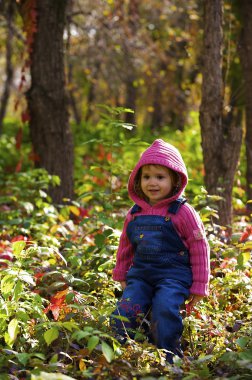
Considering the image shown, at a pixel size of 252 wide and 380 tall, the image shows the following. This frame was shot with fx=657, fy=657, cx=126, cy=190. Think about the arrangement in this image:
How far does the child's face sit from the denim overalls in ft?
0.33

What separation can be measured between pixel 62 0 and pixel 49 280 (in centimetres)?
400

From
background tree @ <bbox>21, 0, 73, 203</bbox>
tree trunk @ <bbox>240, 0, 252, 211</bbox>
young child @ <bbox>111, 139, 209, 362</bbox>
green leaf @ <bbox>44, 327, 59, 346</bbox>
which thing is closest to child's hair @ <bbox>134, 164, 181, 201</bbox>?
young child @ <bbox>111, 139, 209, 362</bbox>

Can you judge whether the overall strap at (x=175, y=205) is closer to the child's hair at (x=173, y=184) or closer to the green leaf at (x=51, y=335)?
the child's hair at (x=173, y=184)

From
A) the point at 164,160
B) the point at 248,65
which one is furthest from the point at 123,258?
the point at 248,65

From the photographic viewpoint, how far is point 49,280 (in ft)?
16.3

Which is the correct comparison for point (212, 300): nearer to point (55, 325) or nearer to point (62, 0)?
point (55, 325)

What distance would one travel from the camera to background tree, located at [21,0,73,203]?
7723 mm

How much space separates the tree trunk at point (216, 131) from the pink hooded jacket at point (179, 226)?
2297 mm

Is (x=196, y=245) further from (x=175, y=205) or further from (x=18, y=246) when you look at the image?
(x=18, y=246)

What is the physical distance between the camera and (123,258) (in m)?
4.40

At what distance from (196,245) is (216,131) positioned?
269 cm

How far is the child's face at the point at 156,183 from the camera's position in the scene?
4223 millimetres

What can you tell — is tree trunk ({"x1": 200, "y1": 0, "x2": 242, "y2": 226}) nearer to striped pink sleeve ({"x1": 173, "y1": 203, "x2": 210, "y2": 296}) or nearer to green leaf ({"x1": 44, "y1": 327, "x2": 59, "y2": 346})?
striped pink sleeve ({"x1": 173, "y1": 203, "x2": 210, "y2": 296})

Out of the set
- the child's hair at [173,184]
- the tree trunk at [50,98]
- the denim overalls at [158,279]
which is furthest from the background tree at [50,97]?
the denim overalls at [158,279]
